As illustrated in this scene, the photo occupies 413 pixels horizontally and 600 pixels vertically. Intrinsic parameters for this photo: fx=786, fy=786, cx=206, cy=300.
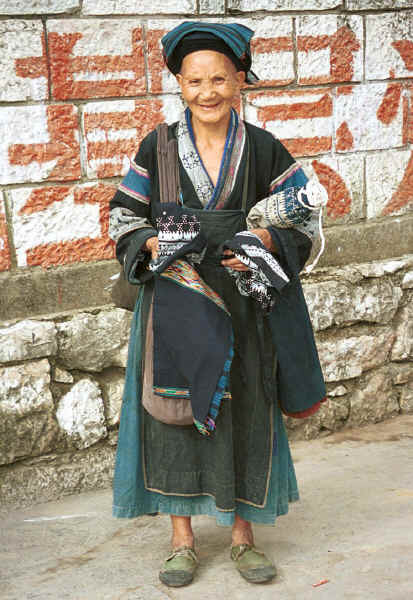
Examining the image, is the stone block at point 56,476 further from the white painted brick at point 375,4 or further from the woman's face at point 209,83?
the white painted brick at point 375,4

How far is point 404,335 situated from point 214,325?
2.05 m

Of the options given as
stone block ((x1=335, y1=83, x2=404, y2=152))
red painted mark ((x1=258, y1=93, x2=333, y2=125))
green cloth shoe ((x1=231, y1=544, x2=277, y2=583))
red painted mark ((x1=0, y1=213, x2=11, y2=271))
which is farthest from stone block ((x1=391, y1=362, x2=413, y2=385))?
red painted mark ((x1=0, y1=213, x2=11, y2=271))

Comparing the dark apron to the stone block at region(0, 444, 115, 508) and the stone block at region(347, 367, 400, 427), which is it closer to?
the stone block at region(0, 444, 115, 508)

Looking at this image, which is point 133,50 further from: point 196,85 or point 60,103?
point 196,85

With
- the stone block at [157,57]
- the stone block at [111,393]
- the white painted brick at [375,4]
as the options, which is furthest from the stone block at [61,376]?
the white painted brick at [375,4]

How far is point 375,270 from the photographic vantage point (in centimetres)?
403

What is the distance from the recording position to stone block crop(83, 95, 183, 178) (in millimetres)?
3387

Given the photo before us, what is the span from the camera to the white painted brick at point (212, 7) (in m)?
3.50

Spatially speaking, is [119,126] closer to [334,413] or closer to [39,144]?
[39,144]

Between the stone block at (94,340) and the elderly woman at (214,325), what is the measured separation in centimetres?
80

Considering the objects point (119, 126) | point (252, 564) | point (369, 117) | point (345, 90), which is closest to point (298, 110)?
point (345, 90)

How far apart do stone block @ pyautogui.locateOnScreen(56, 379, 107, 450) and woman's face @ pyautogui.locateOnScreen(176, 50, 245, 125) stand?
57.4 inches

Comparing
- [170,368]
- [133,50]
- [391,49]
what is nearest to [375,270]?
[391,49]

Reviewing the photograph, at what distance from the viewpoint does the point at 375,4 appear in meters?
3.88
